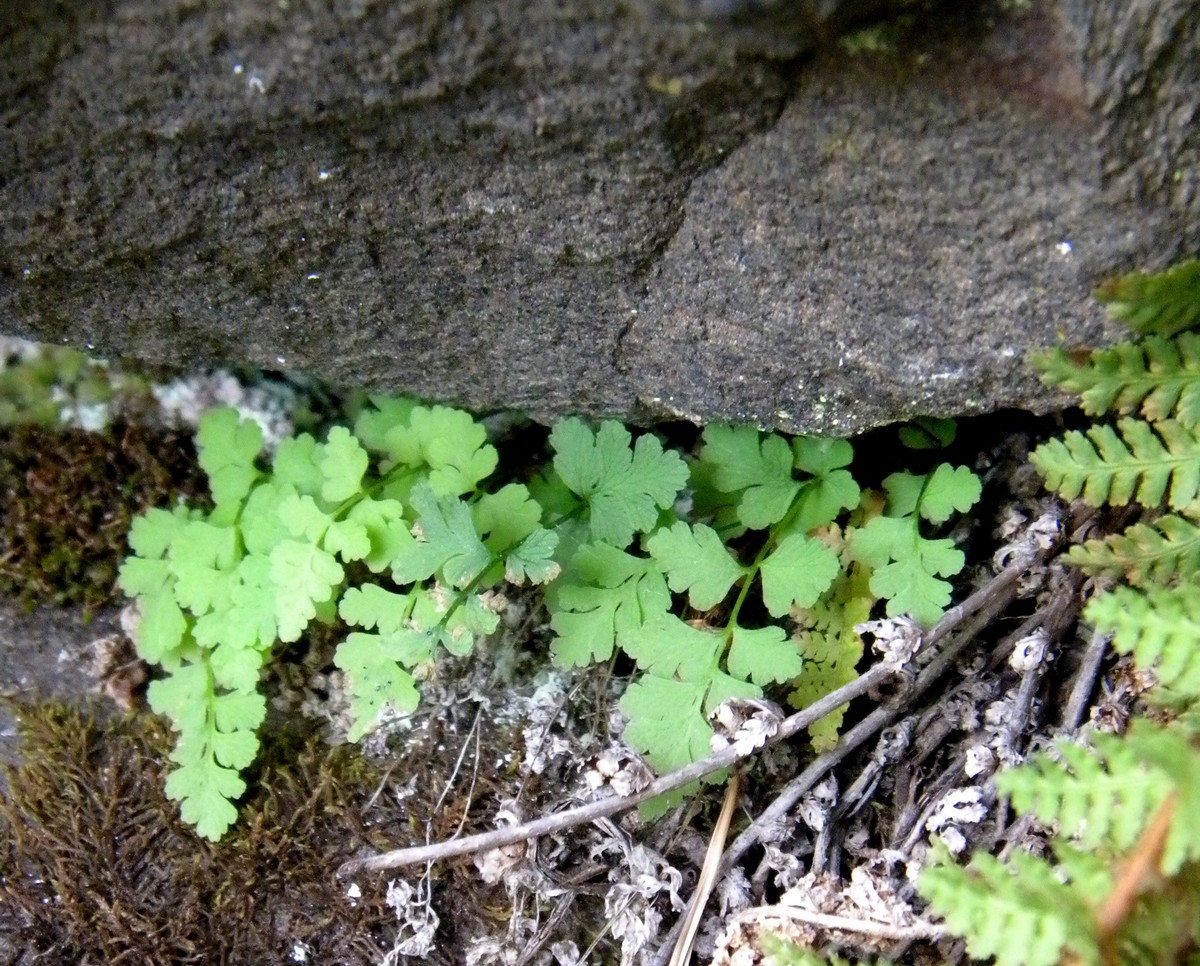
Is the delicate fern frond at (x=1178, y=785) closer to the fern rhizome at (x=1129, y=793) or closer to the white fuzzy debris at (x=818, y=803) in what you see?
the fern rhizome at (x=1129, y=793)

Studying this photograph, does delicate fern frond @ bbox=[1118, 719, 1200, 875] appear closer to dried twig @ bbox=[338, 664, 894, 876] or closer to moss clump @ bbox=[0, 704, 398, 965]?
dried twig @ bbox=[338, 664, 894, 876]

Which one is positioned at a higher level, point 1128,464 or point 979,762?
point 1128,464

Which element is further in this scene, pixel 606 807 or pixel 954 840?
pixel 606 807

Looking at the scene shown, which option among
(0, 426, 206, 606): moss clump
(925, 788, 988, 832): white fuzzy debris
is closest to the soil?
(925, 788, 988, 832): white fuzzy debris

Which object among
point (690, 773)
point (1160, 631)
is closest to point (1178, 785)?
point (1160, 631)

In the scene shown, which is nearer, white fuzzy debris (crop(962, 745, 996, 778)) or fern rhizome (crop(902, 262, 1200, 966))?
fern rhizome (crop(902, 262, 1200, 966))

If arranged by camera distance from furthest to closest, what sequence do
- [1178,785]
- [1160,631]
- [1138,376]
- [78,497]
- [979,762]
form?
[78,497] < [979,762] < [1138,376] < [1160,631] < [1178,785]

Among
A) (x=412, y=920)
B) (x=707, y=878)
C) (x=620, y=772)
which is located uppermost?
(x=620, y=772)

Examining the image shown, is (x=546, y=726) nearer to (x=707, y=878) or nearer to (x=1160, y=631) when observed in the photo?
(x=707, y=878)
